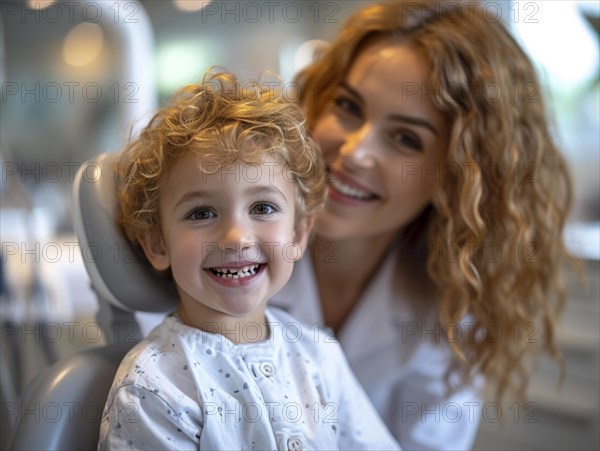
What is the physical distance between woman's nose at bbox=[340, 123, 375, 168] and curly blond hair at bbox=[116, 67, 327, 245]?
26 cm

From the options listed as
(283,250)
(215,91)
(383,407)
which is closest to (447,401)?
(383,407)

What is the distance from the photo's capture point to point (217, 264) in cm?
69

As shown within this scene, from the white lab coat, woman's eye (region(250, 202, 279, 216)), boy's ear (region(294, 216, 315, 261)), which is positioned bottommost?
the white lab coat

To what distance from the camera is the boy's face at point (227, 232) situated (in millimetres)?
685

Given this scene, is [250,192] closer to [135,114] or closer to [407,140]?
[407,140]

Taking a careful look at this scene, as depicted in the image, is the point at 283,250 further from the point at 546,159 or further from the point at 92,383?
the point at 546,159

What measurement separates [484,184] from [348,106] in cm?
27

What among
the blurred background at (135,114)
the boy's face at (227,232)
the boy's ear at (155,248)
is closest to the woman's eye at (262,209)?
the boy's face at (227,232)

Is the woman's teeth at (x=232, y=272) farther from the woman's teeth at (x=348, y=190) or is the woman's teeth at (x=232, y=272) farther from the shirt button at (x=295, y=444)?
the woman's teeth at (x=348, y=190)

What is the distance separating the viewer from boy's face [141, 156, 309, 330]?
27.0 inches

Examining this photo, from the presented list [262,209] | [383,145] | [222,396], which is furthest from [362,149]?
[222,396]

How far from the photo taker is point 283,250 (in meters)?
0.72

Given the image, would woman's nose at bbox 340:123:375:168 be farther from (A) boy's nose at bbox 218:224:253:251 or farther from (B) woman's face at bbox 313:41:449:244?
(A) boy's nose at bbox 218:224:253:251

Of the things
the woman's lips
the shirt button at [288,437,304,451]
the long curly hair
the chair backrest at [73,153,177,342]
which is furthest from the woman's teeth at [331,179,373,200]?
the shirt button at [288,437,304,451]
